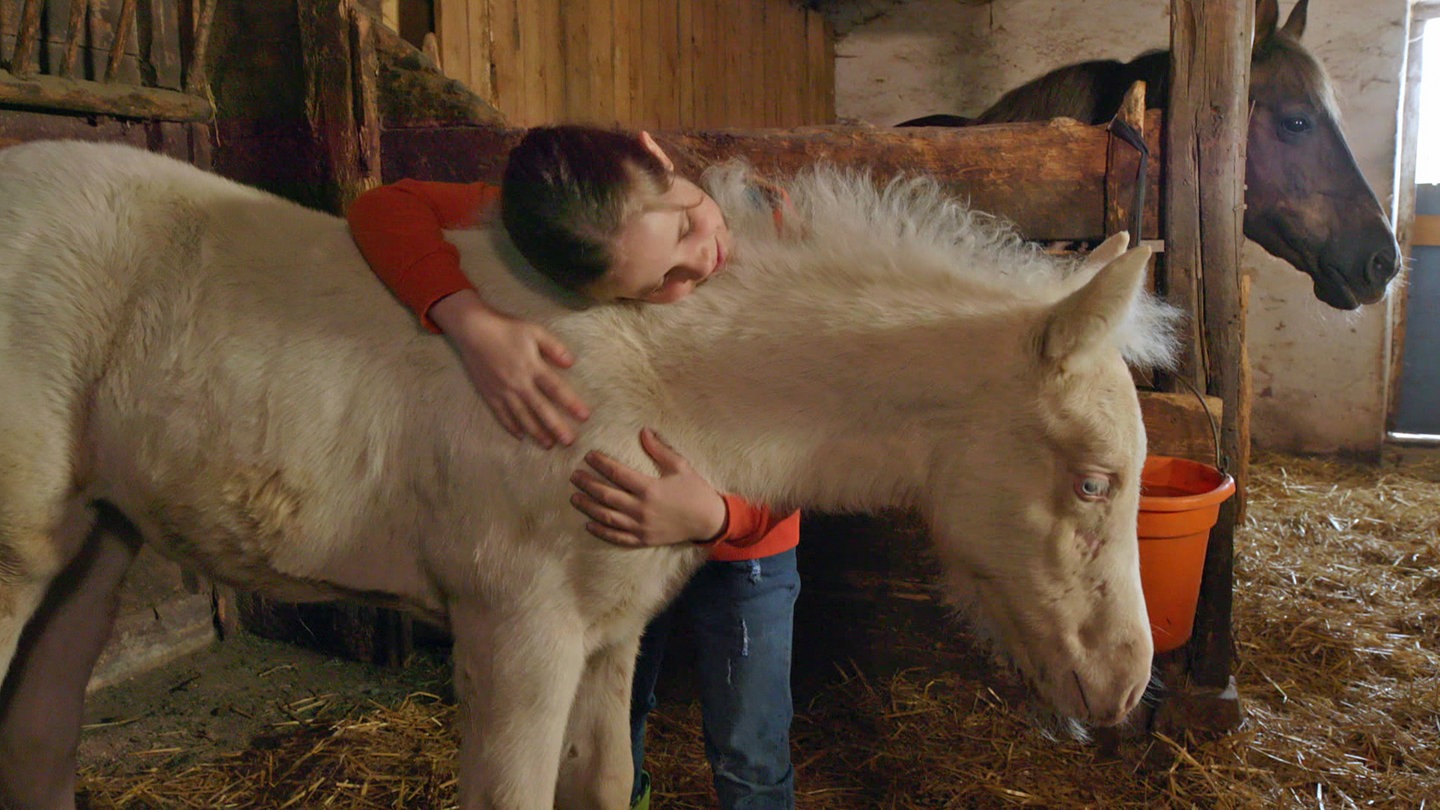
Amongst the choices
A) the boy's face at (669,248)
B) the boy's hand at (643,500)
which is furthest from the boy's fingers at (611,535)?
the boy's face at (669,248)

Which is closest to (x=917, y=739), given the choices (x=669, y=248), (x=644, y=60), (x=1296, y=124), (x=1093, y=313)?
(x=1093, y=313)

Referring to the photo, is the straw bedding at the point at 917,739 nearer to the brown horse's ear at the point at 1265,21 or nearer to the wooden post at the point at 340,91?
the wooden post at the point at 340,91

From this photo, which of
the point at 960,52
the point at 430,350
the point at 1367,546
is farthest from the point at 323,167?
the point at 960,52

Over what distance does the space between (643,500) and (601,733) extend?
624 millimetres

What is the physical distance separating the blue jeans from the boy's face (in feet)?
1.90

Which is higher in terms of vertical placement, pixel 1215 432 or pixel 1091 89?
pixel 1091 89

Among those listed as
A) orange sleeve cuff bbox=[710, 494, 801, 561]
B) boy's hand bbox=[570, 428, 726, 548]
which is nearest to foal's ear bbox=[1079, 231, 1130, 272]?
orange sleeve cuff bbox=[710, 494, 801, 561]

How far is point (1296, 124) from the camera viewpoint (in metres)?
3.69

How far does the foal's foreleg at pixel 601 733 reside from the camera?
187cm

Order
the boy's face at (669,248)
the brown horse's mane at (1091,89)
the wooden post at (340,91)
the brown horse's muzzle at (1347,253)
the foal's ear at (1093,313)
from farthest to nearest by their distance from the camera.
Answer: the brown horse's muzzle at (1347,253) < the brown horse's mane at (1091,89) < the wooden post at (340,91) < the boy's face at (669,248) < the foal's ear at (1093,313)

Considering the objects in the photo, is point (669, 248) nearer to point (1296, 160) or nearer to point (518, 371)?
point (518, 371)

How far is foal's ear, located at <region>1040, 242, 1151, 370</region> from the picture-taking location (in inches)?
53.6

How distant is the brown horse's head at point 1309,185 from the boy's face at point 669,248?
3.01 meters

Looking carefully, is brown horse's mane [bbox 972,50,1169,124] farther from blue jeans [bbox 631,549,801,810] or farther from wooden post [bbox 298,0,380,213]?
blue jeans [bbox 631,549,801,810]
